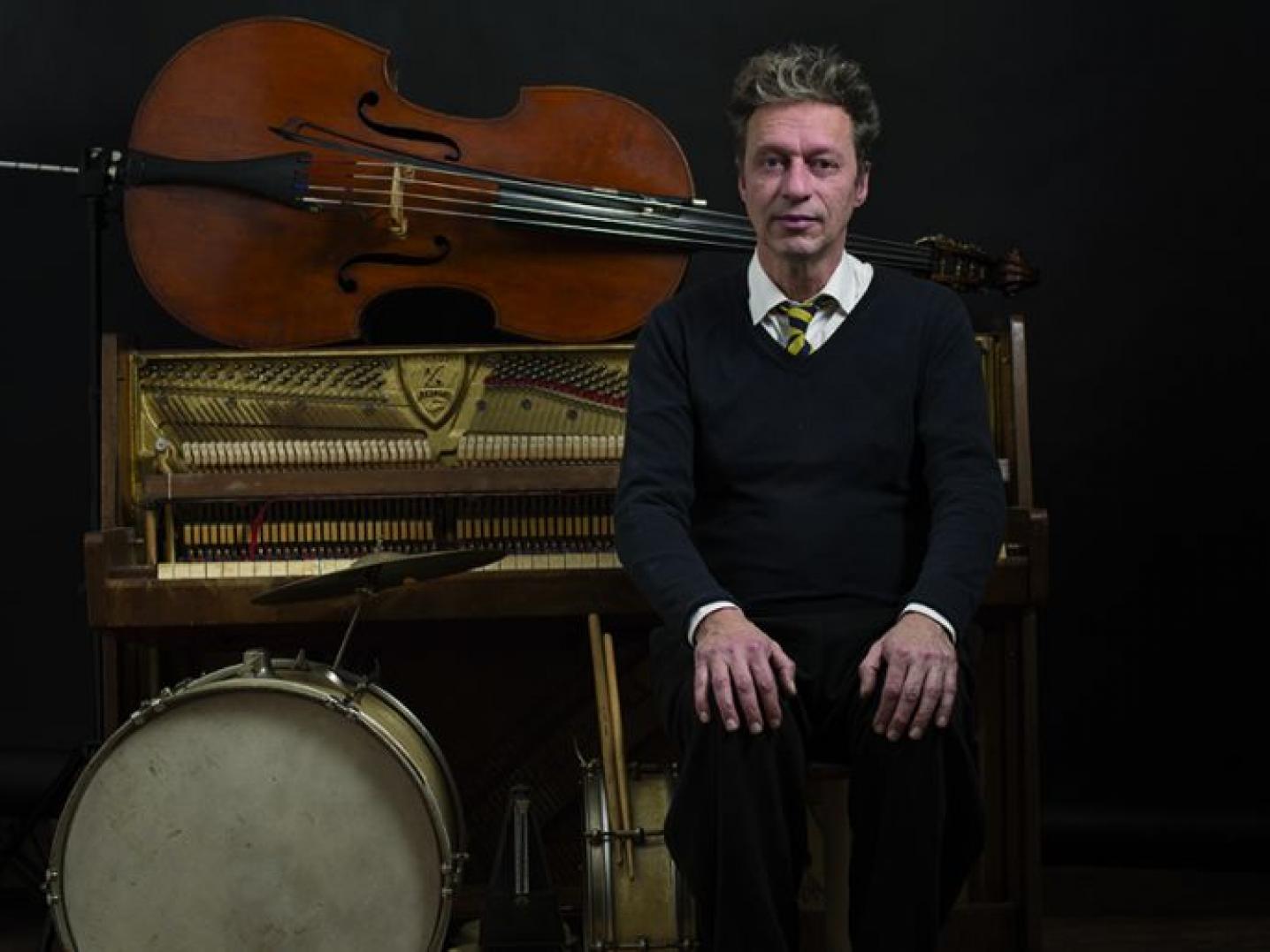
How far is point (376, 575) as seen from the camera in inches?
130

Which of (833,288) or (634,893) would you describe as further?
(634,893)

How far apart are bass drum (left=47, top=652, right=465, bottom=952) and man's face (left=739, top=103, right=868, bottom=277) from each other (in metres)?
1.10

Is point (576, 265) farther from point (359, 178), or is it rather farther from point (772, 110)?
point (772, 110)

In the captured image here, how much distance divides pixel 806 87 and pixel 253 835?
5.16 feet

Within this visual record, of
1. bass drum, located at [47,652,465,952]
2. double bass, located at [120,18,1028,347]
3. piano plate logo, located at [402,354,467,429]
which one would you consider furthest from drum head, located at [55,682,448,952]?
double bass, located at [120,18,1028,347]

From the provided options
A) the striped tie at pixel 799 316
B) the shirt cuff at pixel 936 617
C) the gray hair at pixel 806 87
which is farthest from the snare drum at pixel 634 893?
the gray hair at pixel 806 87

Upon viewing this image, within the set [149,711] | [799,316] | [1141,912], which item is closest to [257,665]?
[149,711]

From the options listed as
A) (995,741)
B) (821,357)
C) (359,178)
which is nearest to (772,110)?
(821,357)

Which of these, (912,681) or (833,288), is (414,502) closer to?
(833,288)

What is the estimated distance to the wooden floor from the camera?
13.2 feet

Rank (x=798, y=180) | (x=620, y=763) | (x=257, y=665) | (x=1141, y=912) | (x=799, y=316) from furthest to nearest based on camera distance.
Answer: (x=1141, y=912), (x=257, y=665), (x=620, y=763), (x=799, y=316), (x=798, y=180)

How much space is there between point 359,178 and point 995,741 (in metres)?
1.70

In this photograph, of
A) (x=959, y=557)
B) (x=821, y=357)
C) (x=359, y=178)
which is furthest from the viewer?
(x=359, y=178)

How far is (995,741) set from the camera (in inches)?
154
